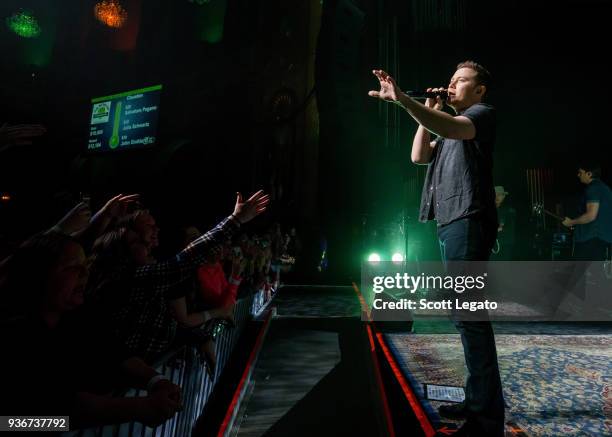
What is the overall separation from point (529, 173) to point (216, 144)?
28.8 ft

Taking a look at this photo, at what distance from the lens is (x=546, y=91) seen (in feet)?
16.8

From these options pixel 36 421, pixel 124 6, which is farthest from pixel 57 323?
pixel 124 6

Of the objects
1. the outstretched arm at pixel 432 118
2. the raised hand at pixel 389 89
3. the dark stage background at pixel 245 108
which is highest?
the dark stage background at pixel 245 108

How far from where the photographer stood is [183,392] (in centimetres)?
187

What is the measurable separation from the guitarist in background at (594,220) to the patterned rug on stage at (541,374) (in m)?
1.08

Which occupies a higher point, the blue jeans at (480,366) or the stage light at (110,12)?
the stage light at (110,12)

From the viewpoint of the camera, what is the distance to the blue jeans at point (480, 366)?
1450mm

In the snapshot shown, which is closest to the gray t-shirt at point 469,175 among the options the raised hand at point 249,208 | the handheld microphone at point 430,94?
the handheld microphone at point 430,94

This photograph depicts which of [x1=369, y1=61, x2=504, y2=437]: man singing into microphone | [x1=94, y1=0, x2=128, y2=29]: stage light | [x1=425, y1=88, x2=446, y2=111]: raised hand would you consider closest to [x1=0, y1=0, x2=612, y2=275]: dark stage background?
[x1=94, y1=0, x2=128, y2=29]: stage light

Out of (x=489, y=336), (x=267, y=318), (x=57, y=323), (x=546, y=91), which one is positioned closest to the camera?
(x=57, y=323)

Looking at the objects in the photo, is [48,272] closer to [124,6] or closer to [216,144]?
[216,144]

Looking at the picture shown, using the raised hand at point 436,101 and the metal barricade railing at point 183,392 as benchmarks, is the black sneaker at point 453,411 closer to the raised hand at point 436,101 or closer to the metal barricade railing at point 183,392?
the metal barricade railing at point 183,392
